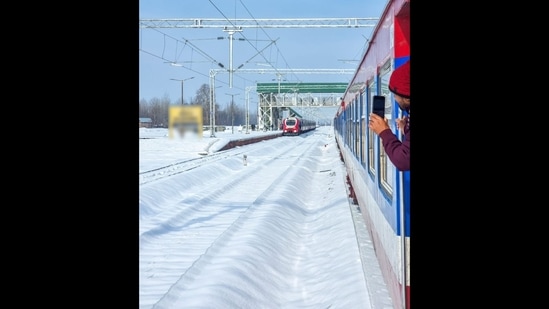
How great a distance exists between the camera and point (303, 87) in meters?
54.5

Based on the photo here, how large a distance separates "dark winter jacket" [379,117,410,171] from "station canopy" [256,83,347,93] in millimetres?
41872

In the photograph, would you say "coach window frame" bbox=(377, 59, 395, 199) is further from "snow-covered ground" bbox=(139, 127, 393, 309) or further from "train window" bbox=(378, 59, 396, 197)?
"snow-covered ground" bbox=(139, 127, 393, 309)

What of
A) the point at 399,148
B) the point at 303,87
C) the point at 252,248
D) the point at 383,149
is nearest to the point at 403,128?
the point at 399,148

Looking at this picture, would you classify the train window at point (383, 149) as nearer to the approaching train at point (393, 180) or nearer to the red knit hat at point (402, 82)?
the approaching train at point (393, 180)

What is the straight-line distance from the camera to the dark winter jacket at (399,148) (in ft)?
8.07

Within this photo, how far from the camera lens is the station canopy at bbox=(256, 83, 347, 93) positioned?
4588 cm

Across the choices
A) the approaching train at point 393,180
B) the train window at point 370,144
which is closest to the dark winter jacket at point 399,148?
the approaching train at point 393,180

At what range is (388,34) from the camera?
10.8ft

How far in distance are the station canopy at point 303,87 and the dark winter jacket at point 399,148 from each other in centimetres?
4187

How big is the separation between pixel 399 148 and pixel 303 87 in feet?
172
